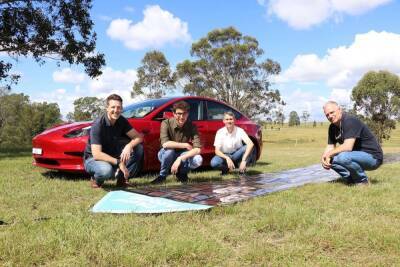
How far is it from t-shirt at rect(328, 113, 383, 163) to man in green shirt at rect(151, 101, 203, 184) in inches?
77.5

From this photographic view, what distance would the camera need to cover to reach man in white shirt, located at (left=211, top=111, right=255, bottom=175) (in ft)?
22.7

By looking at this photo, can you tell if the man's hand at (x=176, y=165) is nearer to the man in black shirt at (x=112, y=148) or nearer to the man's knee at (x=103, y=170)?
the man in black shirt at (x=112, y=148)

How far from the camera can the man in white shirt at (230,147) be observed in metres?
6.92

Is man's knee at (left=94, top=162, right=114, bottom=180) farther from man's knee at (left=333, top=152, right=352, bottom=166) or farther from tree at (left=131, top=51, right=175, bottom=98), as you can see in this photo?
tree at (left=131, top=51, right=175, bottom=98)

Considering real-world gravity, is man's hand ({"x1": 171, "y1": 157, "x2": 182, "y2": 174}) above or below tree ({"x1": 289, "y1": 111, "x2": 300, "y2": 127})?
below

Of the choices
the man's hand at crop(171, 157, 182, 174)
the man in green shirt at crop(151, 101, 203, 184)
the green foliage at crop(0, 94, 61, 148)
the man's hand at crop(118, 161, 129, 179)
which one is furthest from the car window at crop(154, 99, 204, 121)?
the green foliage at crop(0, 94, 61, 148)

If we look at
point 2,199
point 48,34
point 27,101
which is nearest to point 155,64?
point 27,101

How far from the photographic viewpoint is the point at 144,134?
22.1ft

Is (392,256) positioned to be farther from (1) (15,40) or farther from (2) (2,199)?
(1) (15,40)

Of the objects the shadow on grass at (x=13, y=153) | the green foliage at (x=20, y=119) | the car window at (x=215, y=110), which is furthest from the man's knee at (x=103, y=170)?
the green foliage at (x=20, y=119)

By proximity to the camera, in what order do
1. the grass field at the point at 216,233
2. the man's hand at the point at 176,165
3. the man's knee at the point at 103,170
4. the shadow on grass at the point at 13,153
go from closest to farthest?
the grass field at the point at 216,233 < the man's knee at the point at 103,170 < the man's hand at the point at 176,165 < the shadow on grass at the point at 13,153

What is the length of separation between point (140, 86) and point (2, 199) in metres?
41.6

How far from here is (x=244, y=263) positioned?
9.19 ft

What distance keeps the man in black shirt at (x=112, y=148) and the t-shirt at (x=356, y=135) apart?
2.75 metres
